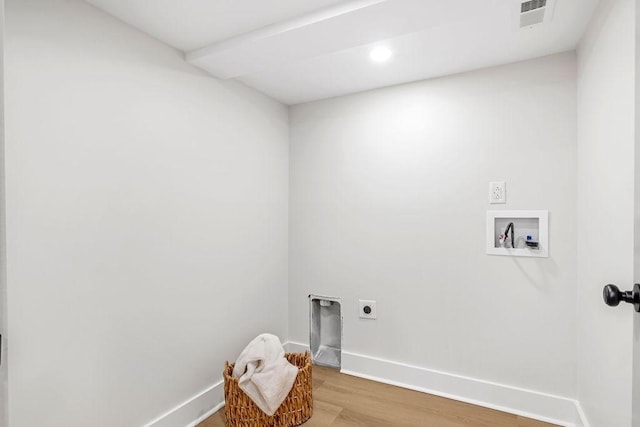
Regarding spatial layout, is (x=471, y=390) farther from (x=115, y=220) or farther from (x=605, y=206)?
(x=115, y=220)

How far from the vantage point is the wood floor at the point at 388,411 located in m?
1.91

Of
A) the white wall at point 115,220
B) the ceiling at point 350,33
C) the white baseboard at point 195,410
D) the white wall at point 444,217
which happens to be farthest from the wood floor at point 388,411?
the ceiling at point 350,33

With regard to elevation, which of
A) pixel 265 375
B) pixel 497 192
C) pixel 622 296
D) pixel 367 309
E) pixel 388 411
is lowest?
pixel 388 411

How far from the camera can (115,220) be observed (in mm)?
1562

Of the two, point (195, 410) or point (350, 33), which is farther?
point (195, 410)

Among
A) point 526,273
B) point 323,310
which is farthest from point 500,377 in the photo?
point 323,310


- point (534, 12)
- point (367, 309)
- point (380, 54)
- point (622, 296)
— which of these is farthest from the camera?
point (367, 309)

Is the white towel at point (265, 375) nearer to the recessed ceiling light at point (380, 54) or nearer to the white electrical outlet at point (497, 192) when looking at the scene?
the white electrical outlet at point (497, 192)

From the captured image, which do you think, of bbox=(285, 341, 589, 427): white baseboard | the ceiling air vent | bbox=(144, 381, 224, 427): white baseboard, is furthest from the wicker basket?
the ceiling air vent

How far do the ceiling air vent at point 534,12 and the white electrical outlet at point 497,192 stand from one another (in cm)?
88

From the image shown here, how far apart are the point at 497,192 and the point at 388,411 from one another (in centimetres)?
152

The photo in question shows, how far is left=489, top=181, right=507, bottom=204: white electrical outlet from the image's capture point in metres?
2.05

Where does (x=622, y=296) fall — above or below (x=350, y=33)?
below

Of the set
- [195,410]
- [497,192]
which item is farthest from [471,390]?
[195,410]
